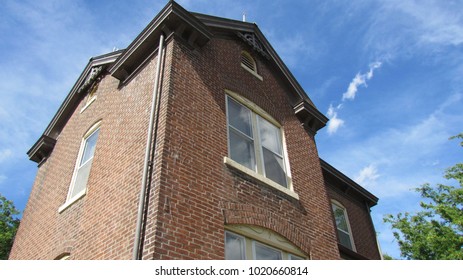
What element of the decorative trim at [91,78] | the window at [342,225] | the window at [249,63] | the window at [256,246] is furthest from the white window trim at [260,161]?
the window at [342,225]

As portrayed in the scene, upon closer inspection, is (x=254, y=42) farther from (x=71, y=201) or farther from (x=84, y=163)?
(x=71, y=201)

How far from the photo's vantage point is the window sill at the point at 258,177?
704cm

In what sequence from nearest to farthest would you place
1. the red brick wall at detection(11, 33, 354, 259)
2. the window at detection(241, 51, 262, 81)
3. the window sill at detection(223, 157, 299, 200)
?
1. the red brick wall at detection(11, 33, 354, 259)
2. the window sill at detection(223, 157, 299, 200)
3. the window at detection(241, 51, 262, 81)

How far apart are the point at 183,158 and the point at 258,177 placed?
75.5 inches

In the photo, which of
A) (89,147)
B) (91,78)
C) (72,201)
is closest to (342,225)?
(89,147)

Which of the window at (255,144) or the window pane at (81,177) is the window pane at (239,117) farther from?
the window pane at (81,177)

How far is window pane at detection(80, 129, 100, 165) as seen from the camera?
9.03 meters

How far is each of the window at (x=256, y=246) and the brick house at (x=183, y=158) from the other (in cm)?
2

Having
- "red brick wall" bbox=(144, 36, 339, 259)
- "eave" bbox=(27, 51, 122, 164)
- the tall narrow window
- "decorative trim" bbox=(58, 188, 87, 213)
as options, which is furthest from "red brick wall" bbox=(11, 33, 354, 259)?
"eave" bbox=(27, 51, 122, 164)

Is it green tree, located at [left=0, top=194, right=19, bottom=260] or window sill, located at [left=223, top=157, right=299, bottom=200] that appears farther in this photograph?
green tree, located at [left=0, top=194, right=19, bottom=260]

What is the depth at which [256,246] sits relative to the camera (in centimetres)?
645

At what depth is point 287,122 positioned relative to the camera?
400 inches

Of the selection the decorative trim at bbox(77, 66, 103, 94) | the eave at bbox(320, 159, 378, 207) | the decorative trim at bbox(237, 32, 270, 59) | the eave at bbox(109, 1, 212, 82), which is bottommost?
the eave at bbox(109, 1, 212, 82)

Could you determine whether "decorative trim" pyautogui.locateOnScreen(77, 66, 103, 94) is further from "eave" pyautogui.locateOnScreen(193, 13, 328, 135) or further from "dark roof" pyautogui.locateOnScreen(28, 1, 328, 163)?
"eave" pyautogui.locateOnScreen(193, 13, 328, 135)
